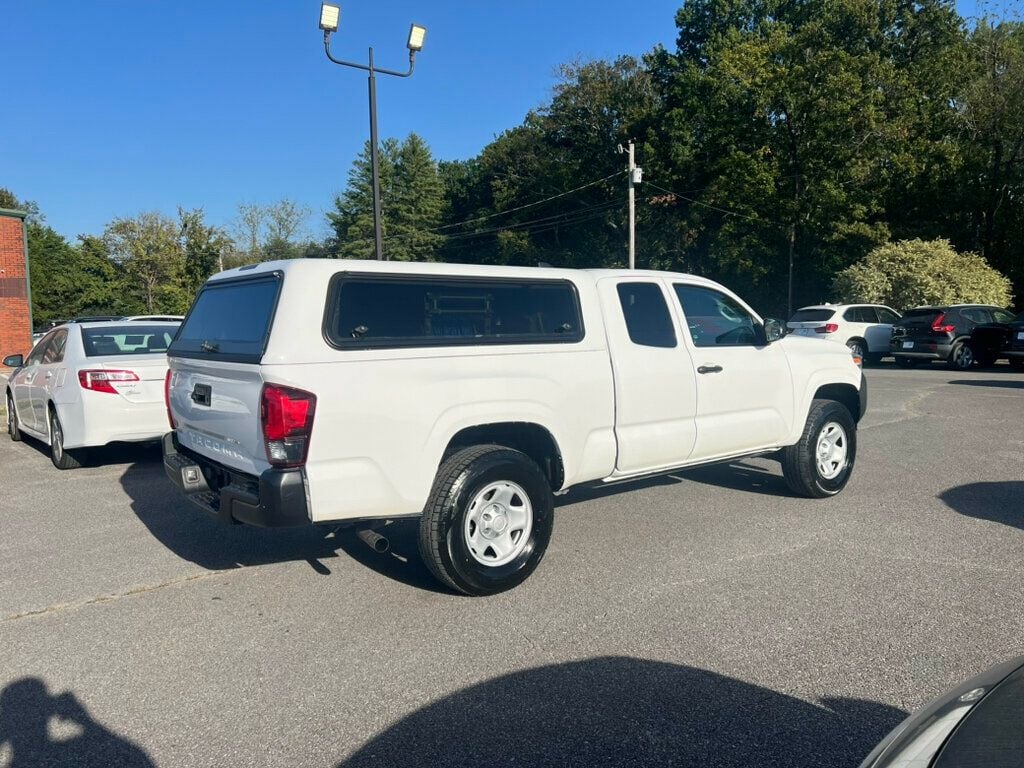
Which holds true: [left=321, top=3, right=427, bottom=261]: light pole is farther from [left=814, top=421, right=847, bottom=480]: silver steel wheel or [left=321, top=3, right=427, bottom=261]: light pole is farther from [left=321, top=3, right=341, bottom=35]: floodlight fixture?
[left=814, top=421, right=847, bottom=480]: silver steel wheel

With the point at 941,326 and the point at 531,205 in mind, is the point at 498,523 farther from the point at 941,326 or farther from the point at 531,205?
the point at 531,205

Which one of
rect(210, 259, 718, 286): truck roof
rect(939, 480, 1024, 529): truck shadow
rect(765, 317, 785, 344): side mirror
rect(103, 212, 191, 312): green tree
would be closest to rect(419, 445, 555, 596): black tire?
rect(210, 259, 718, 286): truck roof

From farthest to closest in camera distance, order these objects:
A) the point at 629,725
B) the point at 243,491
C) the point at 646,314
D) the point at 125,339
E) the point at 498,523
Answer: the point at 125,339
the point at 646,314
the point at 498,523
the point at 243,491
the point at 629,725

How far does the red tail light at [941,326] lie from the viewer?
18.3 metres

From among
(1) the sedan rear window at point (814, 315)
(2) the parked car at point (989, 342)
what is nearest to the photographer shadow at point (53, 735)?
(1) the sedan rear window at point (814, 315)

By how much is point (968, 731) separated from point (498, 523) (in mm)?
2963

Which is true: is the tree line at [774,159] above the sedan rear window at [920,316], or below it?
above

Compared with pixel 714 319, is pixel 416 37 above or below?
above

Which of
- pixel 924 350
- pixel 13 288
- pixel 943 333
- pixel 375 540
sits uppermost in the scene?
pixel 13 288

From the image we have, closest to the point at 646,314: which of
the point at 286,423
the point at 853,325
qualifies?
the point at 286,423

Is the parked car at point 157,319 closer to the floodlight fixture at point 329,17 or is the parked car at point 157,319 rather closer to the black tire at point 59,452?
the black tire at point 59,452

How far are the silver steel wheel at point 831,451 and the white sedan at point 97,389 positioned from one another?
6.14m

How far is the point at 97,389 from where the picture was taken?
744cm

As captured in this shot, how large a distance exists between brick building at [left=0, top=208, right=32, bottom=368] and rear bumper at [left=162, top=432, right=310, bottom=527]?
2230cm
